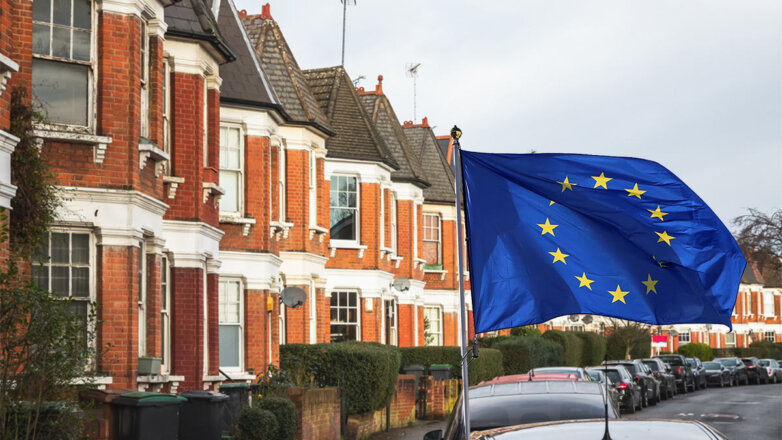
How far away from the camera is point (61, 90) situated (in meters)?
15.6

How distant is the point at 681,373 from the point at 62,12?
3721 cm

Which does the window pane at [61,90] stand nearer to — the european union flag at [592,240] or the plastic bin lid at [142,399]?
the plastic bin lid at [142,399]

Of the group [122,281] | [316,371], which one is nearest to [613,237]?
[122,281]

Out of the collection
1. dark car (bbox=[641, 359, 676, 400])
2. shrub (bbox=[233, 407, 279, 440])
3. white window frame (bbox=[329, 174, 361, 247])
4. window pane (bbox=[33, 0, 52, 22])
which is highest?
window pane (bbox=[33, 0, 52, 22])

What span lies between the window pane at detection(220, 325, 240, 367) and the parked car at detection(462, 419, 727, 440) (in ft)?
55.7

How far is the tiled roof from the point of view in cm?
2438

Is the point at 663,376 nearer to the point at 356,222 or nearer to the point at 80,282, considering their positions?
the point at 356,222

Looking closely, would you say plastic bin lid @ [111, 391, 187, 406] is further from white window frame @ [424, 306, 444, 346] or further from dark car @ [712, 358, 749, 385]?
dark car @ [712, 358, 749, 385]

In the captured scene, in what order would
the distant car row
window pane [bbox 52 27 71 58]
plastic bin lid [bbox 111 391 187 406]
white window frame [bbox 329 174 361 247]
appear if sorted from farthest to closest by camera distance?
white window frame [bbox 329 174 361 247]
window pane [bbox 52 27 71 58]
plastic bin lid [bbox 111 391 187 406]
the distant car row

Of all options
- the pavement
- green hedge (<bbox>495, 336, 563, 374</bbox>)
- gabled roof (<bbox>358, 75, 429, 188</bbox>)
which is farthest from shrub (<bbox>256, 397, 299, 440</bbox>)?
green hedge (<bbox>495, 336, 563, 374</bbox>)

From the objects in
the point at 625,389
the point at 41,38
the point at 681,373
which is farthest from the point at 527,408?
the point at 681,373

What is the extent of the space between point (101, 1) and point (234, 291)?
9.17 meters

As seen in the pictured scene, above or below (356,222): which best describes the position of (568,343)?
below

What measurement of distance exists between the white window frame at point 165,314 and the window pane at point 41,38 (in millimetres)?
4796
